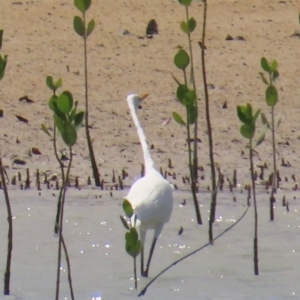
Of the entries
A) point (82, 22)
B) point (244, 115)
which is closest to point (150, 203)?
point (244, 115)

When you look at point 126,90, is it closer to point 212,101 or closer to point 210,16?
point 212,101

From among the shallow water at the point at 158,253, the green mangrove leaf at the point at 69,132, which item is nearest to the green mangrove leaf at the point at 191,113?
the shallow water at the point at 158,253

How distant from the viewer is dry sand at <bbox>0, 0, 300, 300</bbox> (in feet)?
17.7

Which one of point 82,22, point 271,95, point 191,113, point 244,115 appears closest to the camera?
point 244,115

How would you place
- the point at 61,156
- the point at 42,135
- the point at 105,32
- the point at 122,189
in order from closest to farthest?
the point at 122,189, the point at 61,156, the point at 42,135, the point at 105,32

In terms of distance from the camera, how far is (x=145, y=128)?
9914 mm

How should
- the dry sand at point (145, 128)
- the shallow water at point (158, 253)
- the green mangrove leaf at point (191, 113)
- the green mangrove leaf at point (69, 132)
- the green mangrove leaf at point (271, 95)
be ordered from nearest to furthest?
the green mangrove leaf at point (69, 132) → the shallow water at point (158, 253) → the dry sand at point (145, 128) → the green mangrove leaf at point (271, 95) → the green mangrove leaf at point (191, 113)

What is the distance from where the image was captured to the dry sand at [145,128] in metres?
5.39

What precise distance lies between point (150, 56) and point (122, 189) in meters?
4.80

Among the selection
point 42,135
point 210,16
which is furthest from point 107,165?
point 210,16

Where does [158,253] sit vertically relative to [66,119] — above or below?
below

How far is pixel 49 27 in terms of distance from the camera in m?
13.4

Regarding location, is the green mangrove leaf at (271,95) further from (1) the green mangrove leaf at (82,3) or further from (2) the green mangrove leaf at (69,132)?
(1) the green mangrove leaf at (82,3)

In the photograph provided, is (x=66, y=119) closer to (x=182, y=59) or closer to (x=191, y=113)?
(x=191, y=113)
